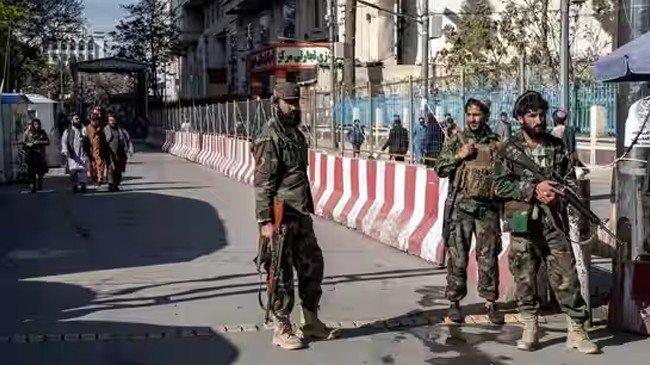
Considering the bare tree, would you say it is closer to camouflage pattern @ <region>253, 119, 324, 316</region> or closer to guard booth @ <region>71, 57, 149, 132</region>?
guard booth @ <region>71, 57, 149, 132</region>

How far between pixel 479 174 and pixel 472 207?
26 cm

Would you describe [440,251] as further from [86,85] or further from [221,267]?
[86,85]

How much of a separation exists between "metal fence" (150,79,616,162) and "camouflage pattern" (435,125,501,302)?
217 inches

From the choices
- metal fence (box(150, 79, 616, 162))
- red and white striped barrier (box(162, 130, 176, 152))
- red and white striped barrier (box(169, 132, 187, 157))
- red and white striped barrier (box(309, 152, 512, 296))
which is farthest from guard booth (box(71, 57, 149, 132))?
red and white striped barrier (box(309, 152, 512, 296))

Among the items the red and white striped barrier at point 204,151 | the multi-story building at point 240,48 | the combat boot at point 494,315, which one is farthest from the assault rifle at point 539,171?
the multi-story building at point 240,48

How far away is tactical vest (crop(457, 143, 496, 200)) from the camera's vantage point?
24.6 feet

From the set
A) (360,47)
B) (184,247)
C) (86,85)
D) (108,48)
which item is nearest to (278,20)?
(360,47)

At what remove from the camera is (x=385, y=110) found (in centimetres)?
1697

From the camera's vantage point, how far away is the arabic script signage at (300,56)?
151ft

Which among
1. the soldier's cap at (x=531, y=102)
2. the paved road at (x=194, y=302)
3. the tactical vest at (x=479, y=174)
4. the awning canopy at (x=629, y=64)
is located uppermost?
the awning canopy at (x=629, y=64)

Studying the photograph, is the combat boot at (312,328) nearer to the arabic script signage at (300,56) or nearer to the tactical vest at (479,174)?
the tactical vest at (479,174)

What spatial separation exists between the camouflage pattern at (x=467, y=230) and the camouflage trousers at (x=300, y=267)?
1045 millimetres

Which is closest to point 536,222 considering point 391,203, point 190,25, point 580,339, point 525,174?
point 525,174

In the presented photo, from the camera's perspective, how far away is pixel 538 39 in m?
33.8
